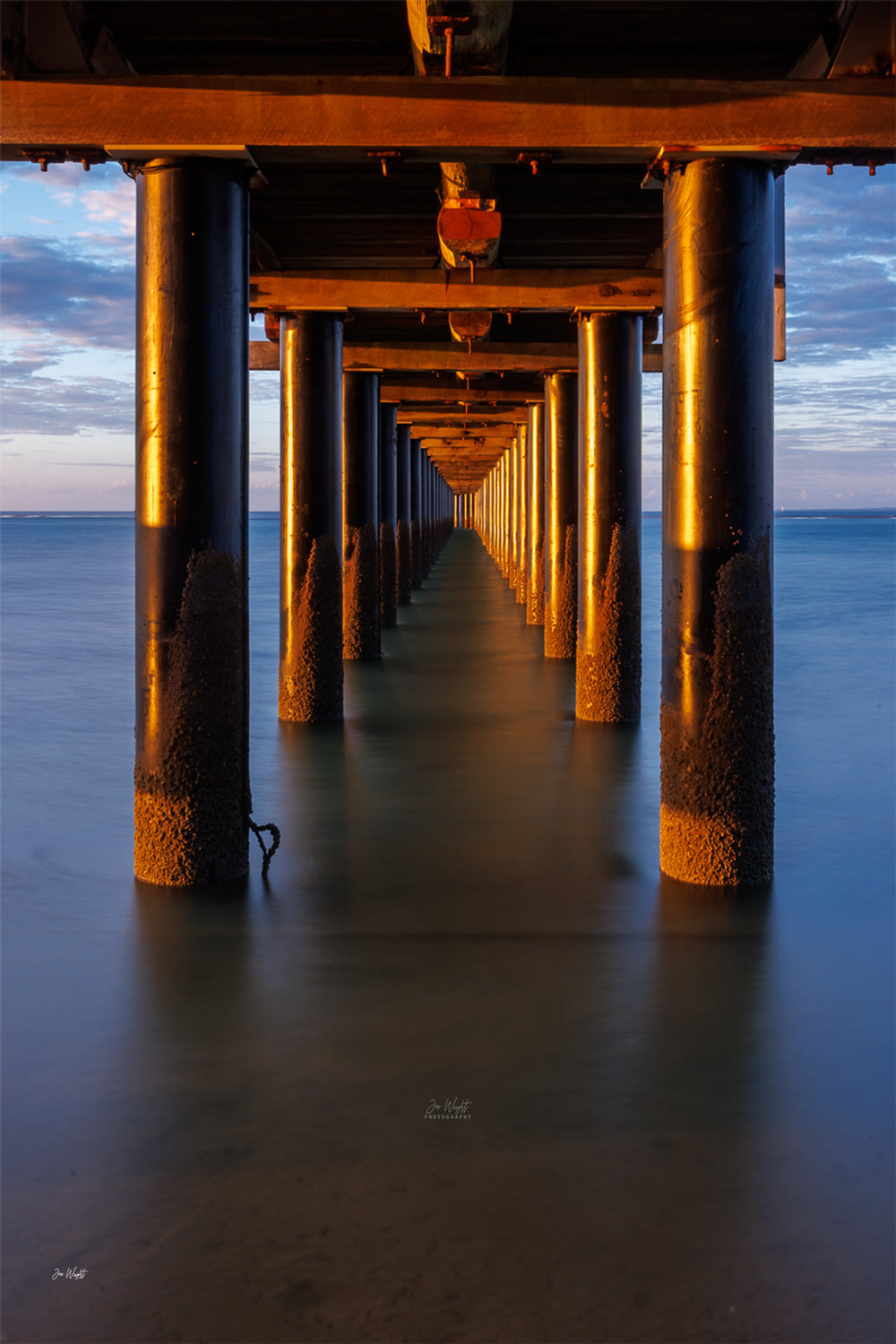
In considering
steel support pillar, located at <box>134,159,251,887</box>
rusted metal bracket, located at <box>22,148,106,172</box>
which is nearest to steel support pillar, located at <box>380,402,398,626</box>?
steel support pillar, located at <box>134,159,251,887</box>

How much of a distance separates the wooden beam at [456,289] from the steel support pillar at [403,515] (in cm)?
1124

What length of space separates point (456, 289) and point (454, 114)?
385 centimetres

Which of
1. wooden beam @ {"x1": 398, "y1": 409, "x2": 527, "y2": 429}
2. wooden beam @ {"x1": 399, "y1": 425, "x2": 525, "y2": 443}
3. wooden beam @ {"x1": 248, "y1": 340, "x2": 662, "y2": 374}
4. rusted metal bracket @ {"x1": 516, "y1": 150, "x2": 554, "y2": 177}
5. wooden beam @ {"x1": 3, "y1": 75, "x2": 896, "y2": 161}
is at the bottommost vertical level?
rusted metal bracket @ {"x1": 516, "y1": 150, "x2": 554, "y2": 177}

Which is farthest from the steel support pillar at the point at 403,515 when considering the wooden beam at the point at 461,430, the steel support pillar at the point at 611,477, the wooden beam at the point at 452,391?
the steel support pillar at the point at 611,477

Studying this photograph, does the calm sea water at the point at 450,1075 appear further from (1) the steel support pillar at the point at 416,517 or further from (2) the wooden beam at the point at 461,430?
(1) the steel support pillar at the point at 416,517

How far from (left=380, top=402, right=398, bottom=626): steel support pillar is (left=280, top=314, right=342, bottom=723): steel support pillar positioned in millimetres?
6825

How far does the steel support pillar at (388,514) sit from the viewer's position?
15695mm

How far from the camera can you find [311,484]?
8391 mm

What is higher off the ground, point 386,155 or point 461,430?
point 461,430

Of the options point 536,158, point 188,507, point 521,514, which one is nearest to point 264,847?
point 188,507

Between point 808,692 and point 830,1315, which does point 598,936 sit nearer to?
point 830,1315

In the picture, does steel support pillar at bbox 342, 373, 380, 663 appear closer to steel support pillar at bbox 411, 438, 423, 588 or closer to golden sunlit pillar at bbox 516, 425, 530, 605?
golden sunlit pillar at bbox 516, 425, 530, 605

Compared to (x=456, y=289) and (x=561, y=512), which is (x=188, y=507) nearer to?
(x=456, y=289)

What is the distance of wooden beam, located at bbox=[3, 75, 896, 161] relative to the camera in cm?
434
